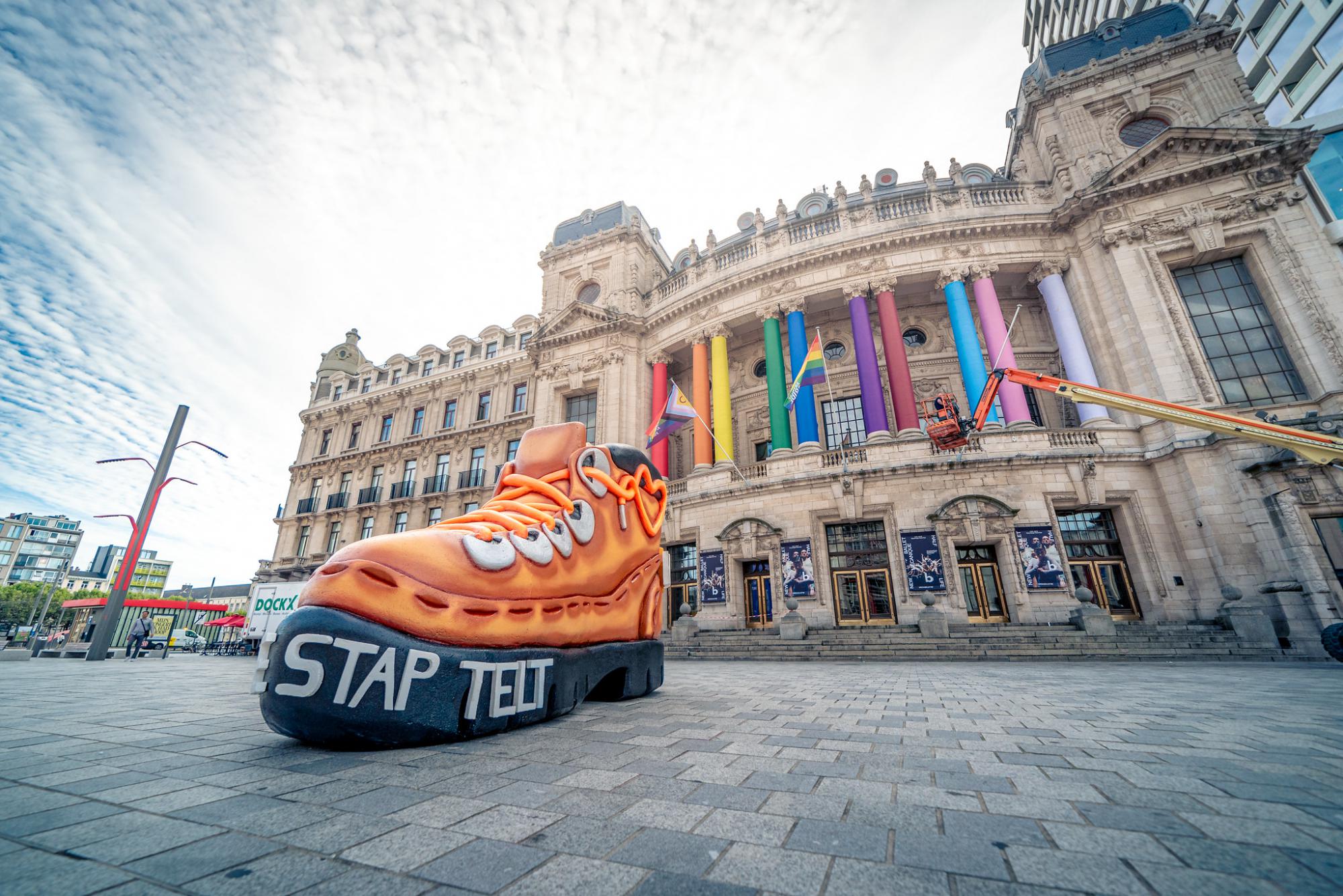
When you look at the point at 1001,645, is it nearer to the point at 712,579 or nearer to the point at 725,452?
the point at 712,579

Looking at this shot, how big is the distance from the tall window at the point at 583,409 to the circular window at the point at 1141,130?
22371mm

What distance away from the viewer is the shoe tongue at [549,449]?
15.2ft

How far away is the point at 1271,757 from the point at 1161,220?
795 inches

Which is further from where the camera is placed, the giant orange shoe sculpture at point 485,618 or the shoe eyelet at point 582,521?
the shoe eyelet at point 582,521

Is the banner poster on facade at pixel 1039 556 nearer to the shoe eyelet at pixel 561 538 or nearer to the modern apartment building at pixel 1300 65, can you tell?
the shoe eyelet at pixel 561 538

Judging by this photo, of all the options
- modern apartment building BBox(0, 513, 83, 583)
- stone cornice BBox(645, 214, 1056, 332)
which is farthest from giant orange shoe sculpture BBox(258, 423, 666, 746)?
modern apartment building BBox(0, 513, 83, 583)

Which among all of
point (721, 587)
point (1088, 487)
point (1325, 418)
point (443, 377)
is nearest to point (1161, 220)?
point (1325, 418)

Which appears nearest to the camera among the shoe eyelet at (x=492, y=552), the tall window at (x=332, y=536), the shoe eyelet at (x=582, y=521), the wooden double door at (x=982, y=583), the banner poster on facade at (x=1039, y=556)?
the shoe eyelet at (x=492, y=552)

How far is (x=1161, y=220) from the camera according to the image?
1578 cm

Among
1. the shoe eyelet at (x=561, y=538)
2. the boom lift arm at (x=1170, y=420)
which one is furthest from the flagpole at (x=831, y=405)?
the shoe eyelet at (x=561, y=538)

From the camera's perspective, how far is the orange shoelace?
3.60 metres

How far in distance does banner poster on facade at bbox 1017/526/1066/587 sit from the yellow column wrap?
9085 mm

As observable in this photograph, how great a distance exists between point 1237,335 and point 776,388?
528 inches

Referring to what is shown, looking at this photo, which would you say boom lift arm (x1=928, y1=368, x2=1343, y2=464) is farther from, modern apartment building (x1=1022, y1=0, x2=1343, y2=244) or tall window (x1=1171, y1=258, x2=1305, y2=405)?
modern apartment building (x1=1022, y1=0, x2=1343, y2=244)
